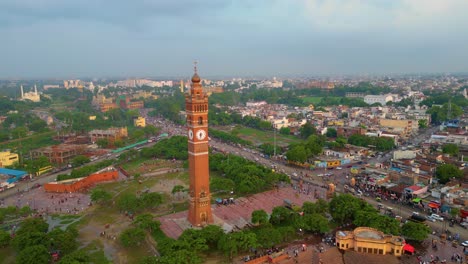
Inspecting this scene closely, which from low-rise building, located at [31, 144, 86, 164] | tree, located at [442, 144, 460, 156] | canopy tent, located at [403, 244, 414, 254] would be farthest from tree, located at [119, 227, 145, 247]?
tree, located at [442, 144, 460, 156]

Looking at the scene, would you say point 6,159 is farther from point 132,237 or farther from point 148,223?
point 132,237

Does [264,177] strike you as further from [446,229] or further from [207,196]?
[446,229]

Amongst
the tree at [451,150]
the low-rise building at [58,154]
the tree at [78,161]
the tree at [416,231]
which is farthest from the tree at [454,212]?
the low-rise building at [58,154]

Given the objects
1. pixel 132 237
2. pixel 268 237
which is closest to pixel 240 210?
pixel 268 237

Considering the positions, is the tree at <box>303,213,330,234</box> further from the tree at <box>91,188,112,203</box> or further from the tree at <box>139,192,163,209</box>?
the tree at <box>91,188,112,203</box>

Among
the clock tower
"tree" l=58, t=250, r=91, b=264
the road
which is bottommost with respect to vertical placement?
the road

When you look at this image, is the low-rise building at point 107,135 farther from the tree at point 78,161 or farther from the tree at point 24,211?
the tree at point 24,211

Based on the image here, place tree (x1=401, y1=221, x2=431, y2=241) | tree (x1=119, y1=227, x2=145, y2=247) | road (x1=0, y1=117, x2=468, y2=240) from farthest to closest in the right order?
road (x1=0, y1=117, x2=468, y2=240)
tree (x1=119, y1=227, x2=145, y2=247)
tree (x1=401, y1=221, x2=431, y2=241)
